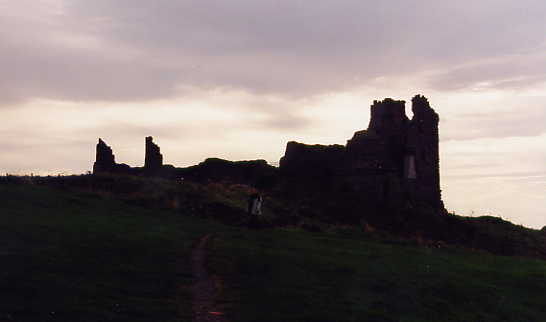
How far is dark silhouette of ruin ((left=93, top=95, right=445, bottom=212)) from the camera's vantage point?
59062 millimetres

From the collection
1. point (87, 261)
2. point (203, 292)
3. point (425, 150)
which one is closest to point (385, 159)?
point (425, 150)

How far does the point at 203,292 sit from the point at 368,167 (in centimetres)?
3994

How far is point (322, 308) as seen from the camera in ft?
66.6

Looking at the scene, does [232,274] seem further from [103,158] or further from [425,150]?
[425,150]

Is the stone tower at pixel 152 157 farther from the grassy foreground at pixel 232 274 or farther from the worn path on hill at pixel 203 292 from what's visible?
the worn path on hill at pixel 203 292

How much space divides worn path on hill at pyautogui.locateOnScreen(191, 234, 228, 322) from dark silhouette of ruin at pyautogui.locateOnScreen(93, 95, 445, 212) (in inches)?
1231

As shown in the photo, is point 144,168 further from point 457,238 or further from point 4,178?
point 457,238

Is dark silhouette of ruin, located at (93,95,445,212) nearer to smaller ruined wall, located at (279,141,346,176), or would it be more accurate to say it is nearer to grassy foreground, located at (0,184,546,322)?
smaller ruined wall, located at (279,141,346,176)

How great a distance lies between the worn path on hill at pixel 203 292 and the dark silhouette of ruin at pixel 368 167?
3127cm

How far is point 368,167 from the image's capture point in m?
59.4

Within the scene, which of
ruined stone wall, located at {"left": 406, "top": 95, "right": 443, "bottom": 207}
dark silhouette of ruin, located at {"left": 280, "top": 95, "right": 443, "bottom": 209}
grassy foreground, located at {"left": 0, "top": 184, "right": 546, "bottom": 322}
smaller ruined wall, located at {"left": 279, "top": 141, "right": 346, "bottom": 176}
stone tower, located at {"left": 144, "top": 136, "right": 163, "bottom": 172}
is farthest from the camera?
smaller ruined wall, located at {"left": 279, "top": 141, "right": 346, "bottom": 176}

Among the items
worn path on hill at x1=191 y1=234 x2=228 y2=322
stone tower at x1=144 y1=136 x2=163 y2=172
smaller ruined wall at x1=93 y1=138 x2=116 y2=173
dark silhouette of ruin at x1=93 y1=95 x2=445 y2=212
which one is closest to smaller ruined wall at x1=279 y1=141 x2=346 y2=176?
dark silhouette of ruin at x1=93 y1=95 x2=445 y2=212

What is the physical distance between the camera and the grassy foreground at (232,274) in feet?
60.6

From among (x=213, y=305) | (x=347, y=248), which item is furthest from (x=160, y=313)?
(x=347, y=248)
